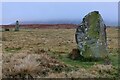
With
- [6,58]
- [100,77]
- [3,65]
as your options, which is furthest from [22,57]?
[100,77]

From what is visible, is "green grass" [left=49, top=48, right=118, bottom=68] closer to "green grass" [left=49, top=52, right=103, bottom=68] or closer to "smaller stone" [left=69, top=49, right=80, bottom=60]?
"green grass" [left=49, top=52, right=103, bottom=68]

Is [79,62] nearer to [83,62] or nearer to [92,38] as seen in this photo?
[83,62]

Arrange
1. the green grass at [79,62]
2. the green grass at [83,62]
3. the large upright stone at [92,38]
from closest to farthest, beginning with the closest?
the green grass at [79,62] < the green grass at [83,62] < the large upright stone at [92,38]

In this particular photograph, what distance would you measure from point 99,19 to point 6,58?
5393mm

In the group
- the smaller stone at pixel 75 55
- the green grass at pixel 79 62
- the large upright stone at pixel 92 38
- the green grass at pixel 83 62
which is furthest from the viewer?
the smaller stone at pixel 75 55

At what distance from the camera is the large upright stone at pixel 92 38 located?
18.6 m

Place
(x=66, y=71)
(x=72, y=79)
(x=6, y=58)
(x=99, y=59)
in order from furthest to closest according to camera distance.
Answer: (x=99, y=59) < (x=6, y=58) < (x=66, y=71) < (x=72, y=79)

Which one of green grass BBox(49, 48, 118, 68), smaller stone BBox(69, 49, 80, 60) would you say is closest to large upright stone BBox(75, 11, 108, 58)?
smaller stone BBox(69, 49, 80, 60)

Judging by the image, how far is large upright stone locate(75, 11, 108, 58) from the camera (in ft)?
60.9

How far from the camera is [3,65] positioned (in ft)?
50.7

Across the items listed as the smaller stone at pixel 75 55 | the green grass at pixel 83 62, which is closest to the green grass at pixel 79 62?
the green grass at pixel 83 62

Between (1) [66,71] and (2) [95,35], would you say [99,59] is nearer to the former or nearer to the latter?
(2) [95,35]

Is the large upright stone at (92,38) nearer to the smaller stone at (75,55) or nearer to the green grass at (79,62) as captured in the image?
the smaller stone at (75,55)

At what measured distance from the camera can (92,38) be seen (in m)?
19.0
